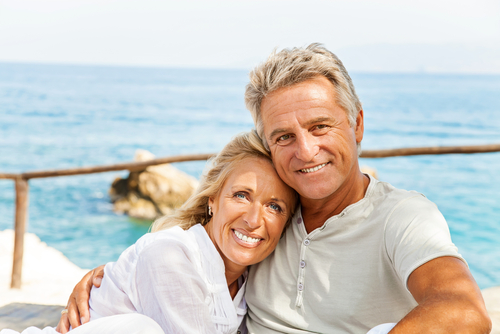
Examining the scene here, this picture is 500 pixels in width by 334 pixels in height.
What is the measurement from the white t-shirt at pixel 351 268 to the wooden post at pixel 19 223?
322 centimetres

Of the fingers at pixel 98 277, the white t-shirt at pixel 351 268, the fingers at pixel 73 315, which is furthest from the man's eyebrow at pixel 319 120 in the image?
the fingers at pixel 73 315

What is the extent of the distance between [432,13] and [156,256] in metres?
99.3

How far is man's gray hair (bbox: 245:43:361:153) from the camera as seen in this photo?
178 cm

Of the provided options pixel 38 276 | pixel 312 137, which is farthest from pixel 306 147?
pixel 38 276

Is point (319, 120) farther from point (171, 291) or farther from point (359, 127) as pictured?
point (171, 291)

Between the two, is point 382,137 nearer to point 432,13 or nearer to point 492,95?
point 492,95

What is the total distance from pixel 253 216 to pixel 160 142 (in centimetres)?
2677

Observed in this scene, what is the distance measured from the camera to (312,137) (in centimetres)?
180

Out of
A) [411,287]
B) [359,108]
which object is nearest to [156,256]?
[411,287]

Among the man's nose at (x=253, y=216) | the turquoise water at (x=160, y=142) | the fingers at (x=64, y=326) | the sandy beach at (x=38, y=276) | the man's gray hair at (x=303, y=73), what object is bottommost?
the turquoise water at (x=160, y=142)

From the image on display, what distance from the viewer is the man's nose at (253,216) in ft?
5.99

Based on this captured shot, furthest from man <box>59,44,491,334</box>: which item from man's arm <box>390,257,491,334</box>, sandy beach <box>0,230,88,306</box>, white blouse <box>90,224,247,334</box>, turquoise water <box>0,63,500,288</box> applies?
turquoise water <box>0,63,500,288</box>

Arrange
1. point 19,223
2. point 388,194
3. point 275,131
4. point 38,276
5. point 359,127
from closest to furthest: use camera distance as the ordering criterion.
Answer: point 388,194
point 275,131
point 359,127
point 19,223
point 38,276

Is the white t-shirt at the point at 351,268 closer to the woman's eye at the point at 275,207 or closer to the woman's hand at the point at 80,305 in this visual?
the woman's eye at the point at 275,207
